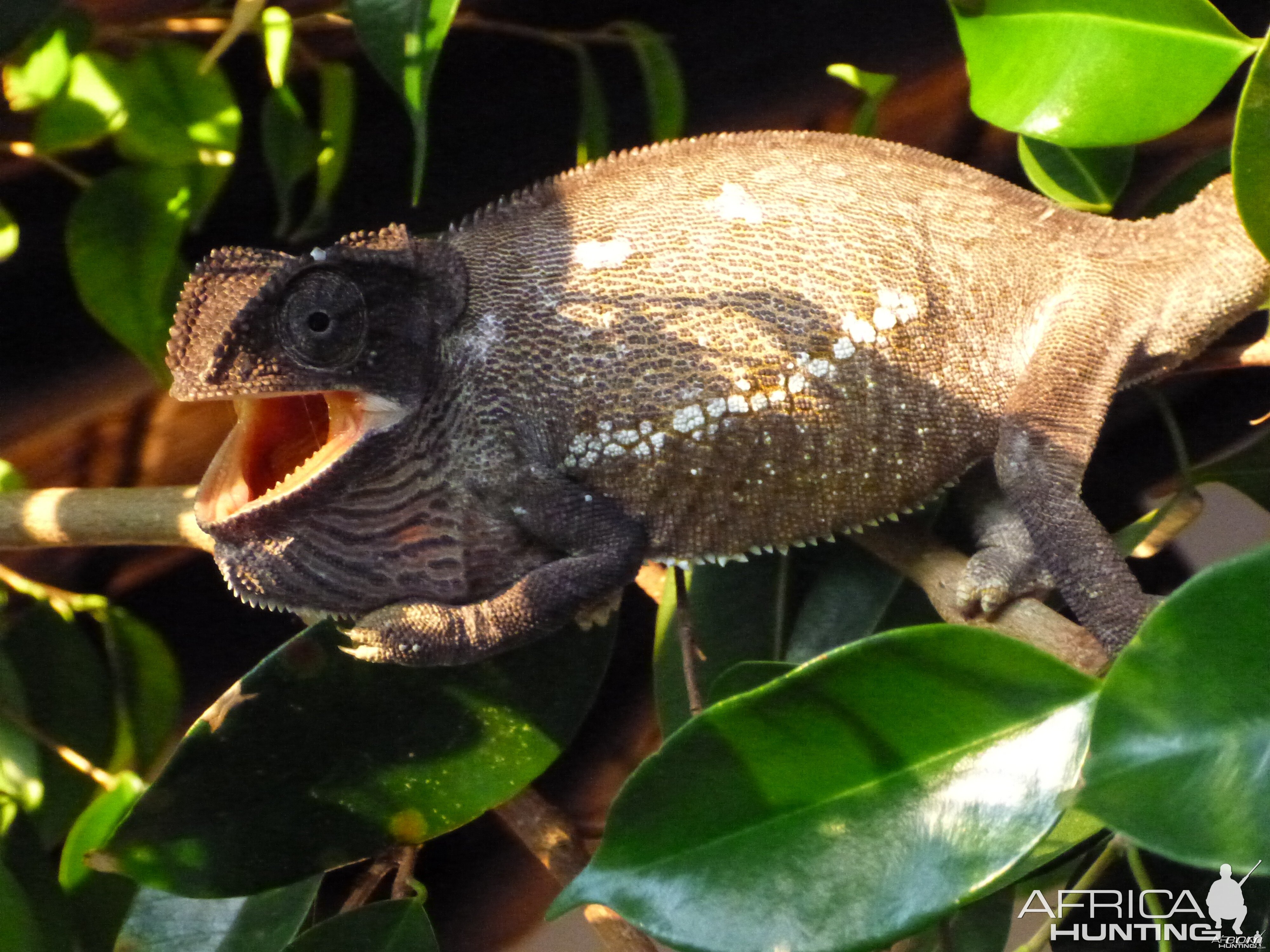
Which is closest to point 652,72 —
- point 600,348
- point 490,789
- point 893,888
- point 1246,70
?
point 600,348

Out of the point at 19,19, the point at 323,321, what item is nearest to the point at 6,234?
the point at 19,19

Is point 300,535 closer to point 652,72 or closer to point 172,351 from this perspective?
point 172,351

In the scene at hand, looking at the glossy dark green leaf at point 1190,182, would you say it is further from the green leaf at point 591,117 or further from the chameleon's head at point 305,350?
the chameleon's head at point 305,350

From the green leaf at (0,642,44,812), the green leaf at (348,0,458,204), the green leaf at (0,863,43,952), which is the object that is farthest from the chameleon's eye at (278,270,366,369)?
the green leaf at (0,642,44,812)

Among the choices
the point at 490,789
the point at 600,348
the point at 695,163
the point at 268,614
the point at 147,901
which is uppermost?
the point at 695,163

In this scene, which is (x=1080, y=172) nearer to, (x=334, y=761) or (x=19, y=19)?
(x=334, y=761)

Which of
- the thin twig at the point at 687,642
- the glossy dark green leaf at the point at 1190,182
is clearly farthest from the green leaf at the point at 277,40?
the glossy dark green leaf at the point at 1190,182

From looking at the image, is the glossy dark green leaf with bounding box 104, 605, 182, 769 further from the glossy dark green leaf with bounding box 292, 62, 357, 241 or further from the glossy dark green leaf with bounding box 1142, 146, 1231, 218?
the glossy dark green leaf with bounding box 1142, 146, 1231, 218
